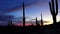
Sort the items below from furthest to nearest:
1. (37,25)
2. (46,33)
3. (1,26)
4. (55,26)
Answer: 1. (1,26)
2. (37,25)
3. (55,26)
4. (46,33)

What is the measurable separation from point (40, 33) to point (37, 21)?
11.8 meters

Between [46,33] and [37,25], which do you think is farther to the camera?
[37,25]

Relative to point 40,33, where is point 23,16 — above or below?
above

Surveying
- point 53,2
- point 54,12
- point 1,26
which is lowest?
point 1,26

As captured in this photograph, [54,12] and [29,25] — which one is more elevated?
[54,12]

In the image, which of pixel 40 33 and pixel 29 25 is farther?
pixel 29 25

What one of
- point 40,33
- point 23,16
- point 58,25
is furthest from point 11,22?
point 40,33

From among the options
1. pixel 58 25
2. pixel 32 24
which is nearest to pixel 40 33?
pixel 58 25

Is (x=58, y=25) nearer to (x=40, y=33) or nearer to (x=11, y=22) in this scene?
(x=40, y=33)

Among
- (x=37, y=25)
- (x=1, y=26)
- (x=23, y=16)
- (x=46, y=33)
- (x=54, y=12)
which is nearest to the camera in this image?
(x=46, y=33)

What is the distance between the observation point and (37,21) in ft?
84.9

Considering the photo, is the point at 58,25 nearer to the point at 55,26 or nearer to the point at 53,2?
the point at 55,26

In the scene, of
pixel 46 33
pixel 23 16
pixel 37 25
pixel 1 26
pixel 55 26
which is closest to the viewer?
pixel 46 33

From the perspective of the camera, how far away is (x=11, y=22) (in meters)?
25.4
